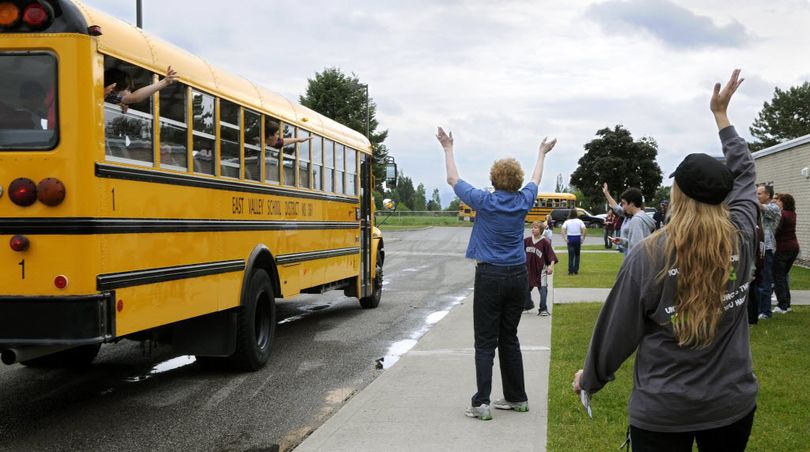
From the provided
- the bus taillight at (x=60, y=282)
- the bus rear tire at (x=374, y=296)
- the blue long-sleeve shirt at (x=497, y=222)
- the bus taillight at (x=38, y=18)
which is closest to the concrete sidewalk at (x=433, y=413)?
the blue long-sleeve shirt at (x=497, y=222)

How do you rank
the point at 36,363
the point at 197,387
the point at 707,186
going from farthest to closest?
the point at 36,363 < the point at 197,387 < the point at 707,186

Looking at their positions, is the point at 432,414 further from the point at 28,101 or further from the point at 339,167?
the point at 339,167

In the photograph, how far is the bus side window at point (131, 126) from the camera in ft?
19.7

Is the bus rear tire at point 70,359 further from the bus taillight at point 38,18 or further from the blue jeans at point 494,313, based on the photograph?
the blue jeans at point 494,313

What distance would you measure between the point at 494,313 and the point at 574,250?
49.1 ft

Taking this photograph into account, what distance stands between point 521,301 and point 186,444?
2538mm

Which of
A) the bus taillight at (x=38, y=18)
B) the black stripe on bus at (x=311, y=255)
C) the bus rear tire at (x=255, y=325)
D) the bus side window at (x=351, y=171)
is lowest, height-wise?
the bus rear tire at (x=255, y=325)

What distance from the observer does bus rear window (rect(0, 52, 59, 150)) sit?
18.7 ft

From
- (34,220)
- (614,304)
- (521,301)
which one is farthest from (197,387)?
(614,304)

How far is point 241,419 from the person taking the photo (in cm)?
664

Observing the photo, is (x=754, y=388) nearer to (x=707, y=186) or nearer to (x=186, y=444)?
(x=707, y=186)

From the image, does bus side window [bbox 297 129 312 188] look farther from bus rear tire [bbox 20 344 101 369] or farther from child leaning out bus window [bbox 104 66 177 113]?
child leaning out bus window [bbox 104 66 177 113]

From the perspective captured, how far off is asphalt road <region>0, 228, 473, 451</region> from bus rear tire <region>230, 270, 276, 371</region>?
161 millimetres

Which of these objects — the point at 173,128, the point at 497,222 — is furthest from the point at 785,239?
the point at 173,128
